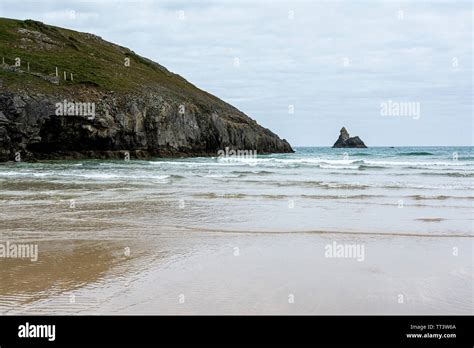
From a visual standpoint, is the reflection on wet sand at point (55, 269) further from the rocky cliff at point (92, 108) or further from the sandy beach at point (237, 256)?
the rocky cliff at point (92, 108)

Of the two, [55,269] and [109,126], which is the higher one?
[109,126]

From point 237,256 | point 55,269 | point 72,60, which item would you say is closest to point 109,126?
A: point 72,60

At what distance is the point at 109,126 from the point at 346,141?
328 ft

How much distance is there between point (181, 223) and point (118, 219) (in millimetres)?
1658

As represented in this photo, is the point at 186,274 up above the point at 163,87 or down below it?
below

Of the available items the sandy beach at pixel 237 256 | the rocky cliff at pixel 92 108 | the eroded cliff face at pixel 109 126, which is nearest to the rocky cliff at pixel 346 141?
the rocky cliff at pixel 92 108

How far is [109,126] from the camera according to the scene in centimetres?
4897

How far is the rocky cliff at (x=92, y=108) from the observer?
44.7 m

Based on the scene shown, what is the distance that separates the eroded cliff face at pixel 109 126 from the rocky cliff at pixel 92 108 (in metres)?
0.08

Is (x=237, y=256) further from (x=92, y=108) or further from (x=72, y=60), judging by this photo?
(x=72, y=60)
